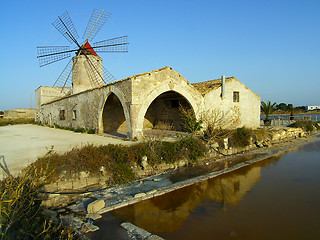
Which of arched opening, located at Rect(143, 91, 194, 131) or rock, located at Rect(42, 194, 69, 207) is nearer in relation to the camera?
rock, located at Rect(42, 194, 69, 207)

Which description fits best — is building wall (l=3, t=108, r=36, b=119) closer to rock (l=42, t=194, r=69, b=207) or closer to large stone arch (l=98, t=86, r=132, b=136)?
large stone arch (l=98, t=86, r=132, b=136)

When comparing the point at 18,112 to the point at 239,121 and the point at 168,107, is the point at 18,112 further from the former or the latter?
the point at 239,121

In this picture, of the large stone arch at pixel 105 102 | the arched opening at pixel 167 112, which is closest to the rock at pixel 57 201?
the large stone arch at pixel 105 102

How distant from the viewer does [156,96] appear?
10.7m

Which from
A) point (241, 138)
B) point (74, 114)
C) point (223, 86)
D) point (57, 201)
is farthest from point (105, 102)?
point (57, 201)

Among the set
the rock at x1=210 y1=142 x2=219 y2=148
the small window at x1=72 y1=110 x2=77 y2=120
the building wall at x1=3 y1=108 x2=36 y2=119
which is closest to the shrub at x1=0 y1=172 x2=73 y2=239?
the rock at x1=210 y1=142 x2=219 y2=148

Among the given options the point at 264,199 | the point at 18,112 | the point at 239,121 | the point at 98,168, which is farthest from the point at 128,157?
the point at 18,112

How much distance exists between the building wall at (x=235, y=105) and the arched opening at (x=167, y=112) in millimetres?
1687

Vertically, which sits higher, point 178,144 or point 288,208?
point 178,144

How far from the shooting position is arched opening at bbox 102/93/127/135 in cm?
1342

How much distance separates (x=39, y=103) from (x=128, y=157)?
21.6 meters

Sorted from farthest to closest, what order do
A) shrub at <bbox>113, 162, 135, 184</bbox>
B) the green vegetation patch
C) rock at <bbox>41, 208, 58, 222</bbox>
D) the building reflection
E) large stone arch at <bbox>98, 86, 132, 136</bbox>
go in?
the green vegetation patch, large stone arch at <bbox>98, 86, 132, 136</bbox>, shrub at <bbox>113, 162, 135, 184</bbox>, the building reflection, rock at <bbox>41, 208, 58, 222</bbox>

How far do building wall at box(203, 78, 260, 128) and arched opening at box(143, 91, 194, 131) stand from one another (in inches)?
66.4

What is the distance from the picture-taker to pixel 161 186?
6379 millimetres
